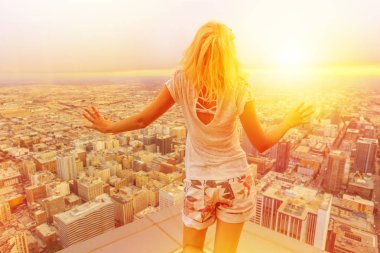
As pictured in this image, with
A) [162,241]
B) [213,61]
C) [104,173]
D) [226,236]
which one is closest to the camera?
[213,61]

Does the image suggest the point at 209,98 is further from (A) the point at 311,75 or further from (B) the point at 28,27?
(B) the point at 28,27

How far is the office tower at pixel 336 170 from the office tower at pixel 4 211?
2.33 metres

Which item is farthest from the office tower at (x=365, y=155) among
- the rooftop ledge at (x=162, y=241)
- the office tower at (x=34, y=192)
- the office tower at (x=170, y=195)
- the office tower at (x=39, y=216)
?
the office tower at (x=34, y=192)

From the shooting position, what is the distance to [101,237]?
1.38 m

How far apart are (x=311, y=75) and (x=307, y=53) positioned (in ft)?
0.62

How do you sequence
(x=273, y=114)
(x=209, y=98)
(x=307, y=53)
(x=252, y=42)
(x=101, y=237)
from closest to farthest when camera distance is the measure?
(x=209, y=98) < (x=101, y=237) < (x=273, y=114) < (x=307, y=53) < (x=252, y=42)

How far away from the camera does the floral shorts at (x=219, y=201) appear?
0.69 m

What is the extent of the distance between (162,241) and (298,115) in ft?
3.40

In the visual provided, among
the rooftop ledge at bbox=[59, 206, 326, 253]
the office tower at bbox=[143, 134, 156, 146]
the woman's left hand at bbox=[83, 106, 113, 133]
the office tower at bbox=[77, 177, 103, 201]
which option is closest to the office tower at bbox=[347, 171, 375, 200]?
the rooftop ledge at bbox=[59, 206, 326, 253]

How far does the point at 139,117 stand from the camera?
0.75 meters

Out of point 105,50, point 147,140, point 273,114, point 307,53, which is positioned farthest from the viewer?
point 147,140

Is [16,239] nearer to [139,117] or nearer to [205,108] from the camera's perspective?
[139,117]

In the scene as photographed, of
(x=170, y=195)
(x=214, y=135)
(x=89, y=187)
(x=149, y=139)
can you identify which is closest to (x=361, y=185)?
(x=170, y=195)

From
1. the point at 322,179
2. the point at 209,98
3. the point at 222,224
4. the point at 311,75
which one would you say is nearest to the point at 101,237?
the point at 222,224
